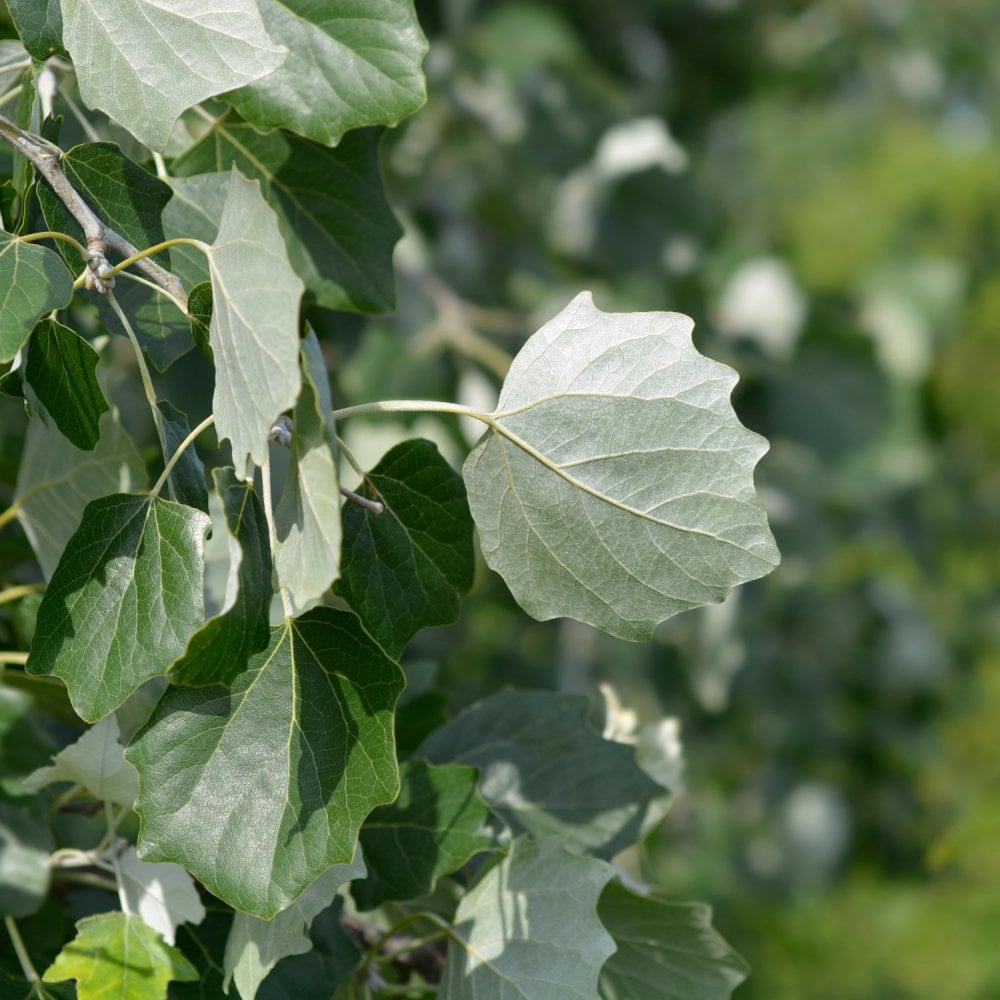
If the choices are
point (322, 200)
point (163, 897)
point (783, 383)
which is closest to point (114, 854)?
point (163, 897)

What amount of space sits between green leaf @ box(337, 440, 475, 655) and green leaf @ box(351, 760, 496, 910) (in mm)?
86

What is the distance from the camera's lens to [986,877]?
353 centimetres

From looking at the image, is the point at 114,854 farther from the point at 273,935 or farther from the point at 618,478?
the point at 618,478

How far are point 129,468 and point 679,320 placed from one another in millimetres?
225

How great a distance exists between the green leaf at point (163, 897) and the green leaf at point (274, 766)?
0.20 feet

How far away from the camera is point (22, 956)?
46 centimetres

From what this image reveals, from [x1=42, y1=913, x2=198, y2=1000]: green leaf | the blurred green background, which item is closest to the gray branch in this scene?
[x1=42, y1=913, x2=198, y2=1000]: green leaf

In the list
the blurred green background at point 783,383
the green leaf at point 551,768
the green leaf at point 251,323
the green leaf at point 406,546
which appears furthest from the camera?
the blurred green background at point 783,383

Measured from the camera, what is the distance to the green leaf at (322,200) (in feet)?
1.71

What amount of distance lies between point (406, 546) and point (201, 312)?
0.37 ft

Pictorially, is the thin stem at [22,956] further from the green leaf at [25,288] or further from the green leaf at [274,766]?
the green leaf at [25,288]

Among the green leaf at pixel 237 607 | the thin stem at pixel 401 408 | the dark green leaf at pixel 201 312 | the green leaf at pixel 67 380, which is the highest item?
the dark green leaf at pixel 201 312

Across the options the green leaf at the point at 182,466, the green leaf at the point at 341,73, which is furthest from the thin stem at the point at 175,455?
the green leaf at the point at 341,73

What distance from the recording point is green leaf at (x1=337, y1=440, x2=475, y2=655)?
44cm
